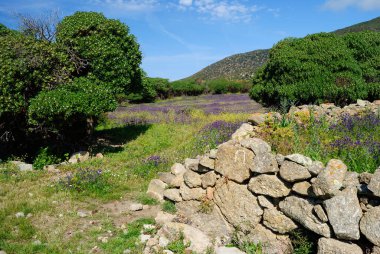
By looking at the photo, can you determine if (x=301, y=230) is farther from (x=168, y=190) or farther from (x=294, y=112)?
(x=294, y=112)

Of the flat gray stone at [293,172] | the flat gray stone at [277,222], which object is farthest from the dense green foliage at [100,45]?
the flat gray stone at [293,172]

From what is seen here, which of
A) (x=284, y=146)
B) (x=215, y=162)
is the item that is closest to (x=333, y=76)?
(x=284, y=146)

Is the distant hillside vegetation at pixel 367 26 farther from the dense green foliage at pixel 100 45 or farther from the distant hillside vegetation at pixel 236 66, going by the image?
the dense green foliage at pixel 100 45

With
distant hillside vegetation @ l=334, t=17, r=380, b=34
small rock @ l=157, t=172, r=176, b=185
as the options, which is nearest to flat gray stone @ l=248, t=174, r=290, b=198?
small rock @ l=157, t=172, r=176, b=185

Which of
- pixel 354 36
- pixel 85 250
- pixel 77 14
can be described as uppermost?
pixel 77 14

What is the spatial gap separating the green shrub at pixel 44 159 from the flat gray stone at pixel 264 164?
727 cm

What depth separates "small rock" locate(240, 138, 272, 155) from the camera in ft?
19.1

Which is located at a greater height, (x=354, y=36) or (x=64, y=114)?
(x=354, y=36)

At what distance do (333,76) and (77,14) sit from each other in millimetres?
9470

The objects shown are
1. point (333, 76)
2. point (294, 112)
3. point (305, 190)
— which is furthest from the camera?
point (333, 76)

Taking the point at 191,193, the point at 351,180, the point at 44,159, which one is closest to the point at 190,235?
the point at 191,193

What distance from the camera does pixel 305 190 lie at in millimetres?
5082

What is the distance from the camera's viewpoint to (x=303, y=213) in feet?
16.6

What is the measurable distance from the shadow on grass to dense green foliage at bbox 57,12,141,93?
2137 mm
